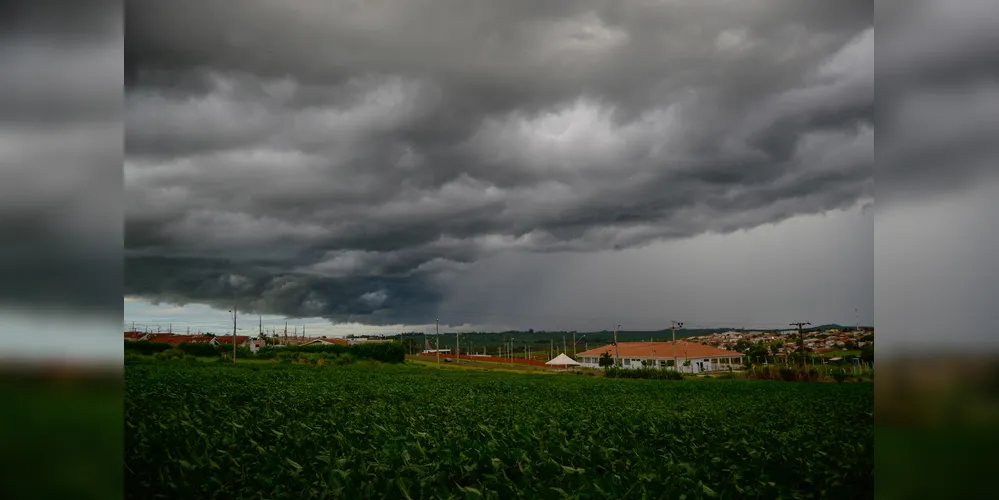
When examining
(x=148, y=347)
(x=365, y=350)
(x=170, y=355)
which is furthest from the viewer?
(x=365, y=350)

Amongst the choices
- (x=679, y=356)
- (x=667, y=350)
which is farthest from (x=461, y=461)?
(x=667, y=350)

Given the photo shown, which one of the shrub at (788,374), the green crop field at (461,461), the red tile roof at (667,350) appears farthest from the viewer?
the red tile roof at (667,350)

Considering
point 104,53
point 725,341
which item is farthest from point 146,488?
point 725,341

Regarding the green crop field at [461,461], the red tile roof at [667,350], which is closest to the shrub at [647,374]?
the red tile roof at [667,350]

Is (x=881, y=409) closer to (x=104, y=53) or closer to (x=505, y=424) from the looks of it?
(x=104, y=53)

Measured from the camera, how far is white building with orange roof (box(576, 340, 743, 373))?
5478 cm

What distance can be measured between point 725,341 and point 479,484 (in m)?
68.5

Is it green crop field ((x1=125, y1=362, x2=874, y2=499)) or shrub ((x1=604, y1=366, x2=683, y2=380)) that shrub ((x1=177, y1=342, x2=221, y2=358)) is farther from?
green crop field ((x1=125, y1=362, x2=874, y2=499))

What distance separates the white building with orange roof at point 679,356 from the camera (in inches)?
2157

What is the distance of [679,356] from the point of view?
5491 cm

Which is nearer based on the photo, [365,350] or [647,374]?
[647,374]

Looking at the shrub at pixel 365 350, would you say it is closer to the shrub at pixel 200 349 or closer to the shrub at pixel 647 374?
the shrub at pixel 200 349

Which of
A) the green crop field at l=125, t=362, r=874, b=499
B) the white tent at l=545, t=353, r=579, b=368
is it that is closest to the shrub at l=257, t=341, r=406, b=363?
the white tent at l=545, t=353, r=579, b=368

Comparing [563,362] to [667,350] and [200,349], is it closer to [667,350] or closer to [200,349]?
[667,350]
